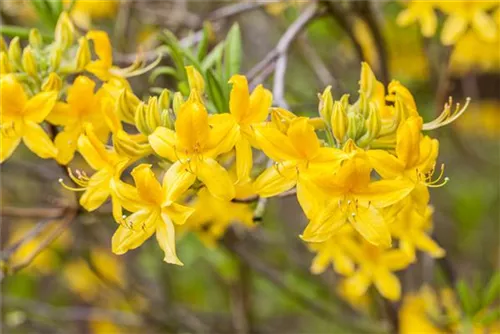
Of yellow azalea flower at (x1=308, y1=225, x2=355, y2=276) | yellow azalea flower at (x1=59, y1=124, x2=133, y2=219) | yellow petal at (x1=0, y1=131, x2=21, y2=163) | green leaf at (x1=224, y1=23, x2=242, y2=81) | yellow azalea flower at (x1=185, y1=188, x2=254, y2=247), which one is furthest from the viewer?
yellow azalea flower at (x1=185, y1=188, x2=254, y2=247)

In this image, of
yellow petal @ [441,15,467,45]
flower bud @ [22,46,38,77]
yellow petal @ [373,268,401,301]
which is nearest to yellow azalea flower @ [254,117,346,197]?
flower bud @ [22,46,38,77]

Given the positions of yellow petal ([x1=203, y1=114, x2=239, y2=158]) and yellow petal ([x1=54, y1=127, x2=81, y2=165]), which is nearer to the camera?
yellow petal ([x1=203, y1=114, x2=239, y2=158])

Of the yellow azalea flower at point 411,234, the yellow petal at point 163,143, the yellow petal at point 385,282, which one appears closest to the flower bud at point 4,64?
the yellow petal at point 163,143

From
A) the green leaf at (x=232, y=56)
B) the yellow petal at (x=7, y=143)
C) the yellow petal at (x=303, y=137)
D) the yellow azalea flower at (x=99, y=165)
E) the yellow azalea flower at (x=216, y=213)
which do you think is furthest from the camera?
the yellow azalea flower at (x=216, y=213)

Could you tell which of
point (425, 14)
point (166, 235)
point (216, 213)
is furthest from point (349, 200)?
point (216, 213)

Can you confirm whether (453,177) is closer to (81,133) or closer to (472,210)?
(472,210)

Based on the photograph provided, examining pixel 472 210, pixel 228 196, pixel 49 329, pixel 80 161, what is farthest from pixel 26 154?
pixel 228 196

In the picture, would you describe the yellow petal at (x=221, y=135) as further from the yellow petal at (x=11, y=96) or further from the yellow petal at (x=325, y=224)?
the yellow petal at (x=11, y=96)

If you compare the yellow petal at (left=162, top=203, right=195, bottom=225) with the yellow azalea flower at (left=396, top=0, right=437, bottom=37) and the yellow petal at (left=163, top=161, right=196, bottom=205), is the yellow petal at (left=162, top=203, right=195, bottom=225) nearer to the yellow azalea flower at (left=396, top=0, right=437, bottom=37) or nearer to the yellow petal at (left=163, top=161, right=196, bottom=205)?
the yellow petal at (left=163, top=161, right=196, bottom=205)
